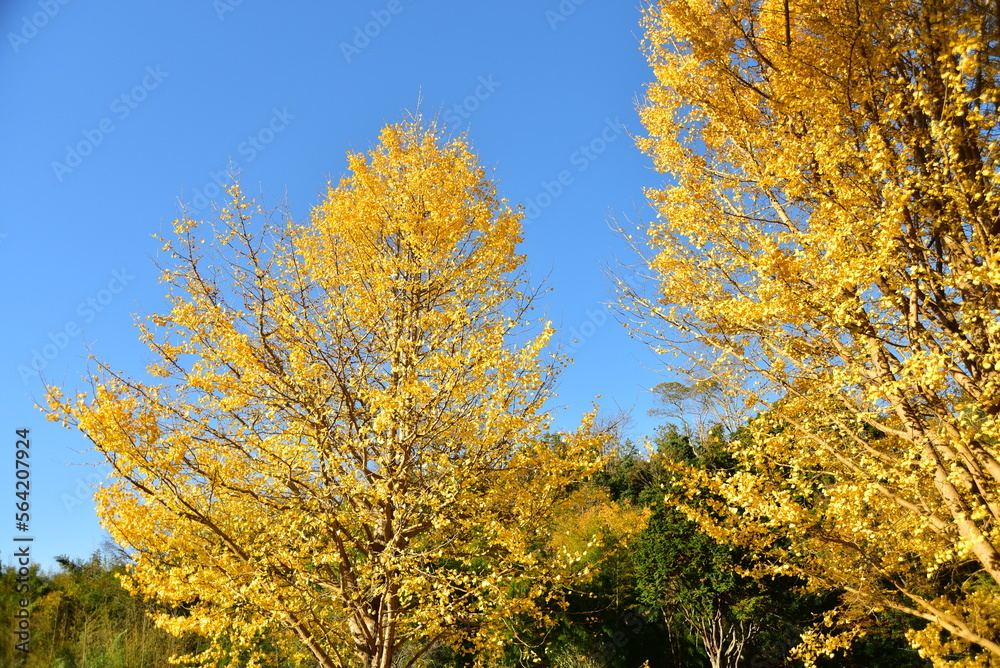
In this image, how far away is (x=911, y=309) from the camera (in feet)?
13.9

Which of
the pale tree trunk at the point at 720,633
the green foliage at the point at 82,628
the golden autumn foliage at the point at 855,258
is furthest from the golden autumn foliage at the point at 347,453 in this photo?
the pale tree trunk at the point at 720,633

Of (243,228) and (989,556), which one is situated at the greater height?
(243,228)

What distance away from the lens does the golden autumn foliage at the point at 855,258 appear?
382cm

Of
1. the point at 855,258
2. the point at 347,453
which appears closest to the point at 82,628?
the point at 347,453

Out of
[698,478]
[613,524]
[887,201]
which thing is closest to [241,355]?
[698,478]

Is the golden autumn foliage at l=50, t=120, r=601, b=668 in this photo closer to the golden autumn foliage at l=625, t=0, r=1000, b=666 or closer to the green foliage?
the golden autumn foliage at l=625, t=0, r=1000, b=666

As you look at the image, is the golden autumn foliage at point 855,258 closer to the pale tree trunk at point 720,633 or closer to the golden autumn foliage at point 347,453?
the golden autumn foliage at point 347,453

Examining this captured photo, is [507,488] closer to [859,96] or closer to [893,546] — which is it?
[893,546]

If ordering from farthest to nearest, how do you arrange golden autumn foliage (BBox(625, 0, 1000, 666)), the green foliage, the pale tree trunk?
1. the pale tree trunk
2. the green foliage
3. golden autumn foliage (BBox(625, 0, 1000, 666))

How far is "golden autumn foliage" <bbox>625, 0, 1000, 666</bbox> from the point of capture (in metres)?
3.82

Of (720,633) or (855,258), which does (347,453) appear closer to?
(855,258)

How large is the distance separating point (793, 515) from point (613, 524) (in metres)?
15.5

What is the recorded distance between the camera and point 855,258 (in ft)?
12.3

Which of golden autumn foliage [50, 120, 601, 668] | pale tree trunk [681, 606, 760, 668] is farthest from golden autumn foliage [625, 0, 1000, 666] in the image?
pale tree trunk [681, 606, 760, 668]
